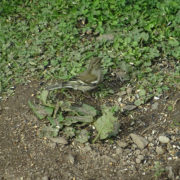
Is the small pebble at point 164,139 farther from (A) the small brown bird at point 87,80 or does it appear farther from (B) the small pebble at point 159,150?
(A) the small brown bird at point 87,80

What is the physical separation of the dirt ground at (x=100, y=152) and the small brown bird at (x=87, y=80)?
63cm

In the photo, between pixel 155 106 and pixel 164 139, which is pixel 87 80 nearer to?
pixel 155 106

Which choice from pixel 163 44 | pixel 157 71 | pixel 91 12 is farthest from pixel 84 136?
pixel 91 12

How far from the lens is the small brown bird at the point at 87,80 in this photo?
5414 mm

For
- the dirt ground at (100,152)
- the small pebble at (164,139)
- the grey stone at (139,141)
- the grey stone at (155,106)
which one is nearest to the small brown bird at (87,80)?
the dirt ground at (100,152)

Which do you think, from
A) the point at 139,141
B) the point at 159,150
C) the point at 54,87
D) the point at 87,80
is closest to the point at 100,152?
the point at 139,141

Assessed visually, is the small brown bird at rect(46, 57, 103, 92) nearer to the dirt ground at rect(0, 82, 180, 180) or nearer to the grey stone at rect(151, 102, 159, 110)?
the dirt ground at rect(0, 82, 180, 180)

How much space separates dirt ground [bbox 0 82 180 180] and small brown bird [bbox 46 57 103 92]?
0.63 m

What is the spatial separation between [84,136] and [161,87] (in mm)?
1406

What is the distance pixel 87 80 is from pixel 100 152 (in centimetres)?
104

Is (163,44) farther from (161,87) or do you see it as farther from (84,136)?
(84,136)

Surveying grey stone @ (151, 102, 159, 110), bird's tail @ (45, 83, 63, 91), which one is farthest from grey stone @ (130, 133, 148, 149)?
bird's tail @ (45, 83, 63, 91)

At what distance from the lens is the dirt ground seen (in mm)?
4707

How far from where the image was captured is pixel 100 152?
16.2 feet
